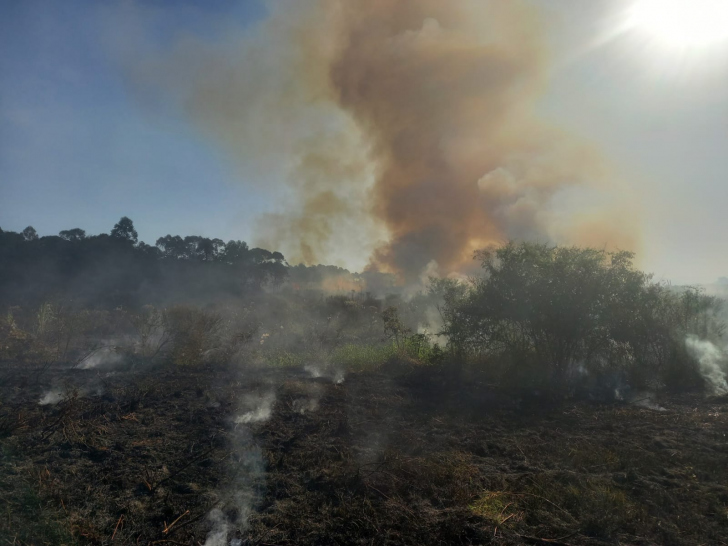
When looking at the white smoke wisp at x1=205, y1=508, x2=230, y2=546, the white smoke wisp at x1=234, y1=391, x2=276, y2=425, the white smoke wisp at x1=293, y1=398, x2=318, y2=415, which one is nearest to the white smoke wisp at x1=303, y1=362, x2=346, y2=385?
the white smoke wisp at x1=293, y1=398, x2=318, y2=415

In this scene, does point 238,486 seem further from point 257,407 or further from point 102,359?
point 102,359

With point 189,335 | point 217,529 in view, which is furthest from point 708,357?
point 189,335

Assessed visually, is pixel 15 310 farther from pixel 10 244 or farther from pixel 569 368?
pixel 569 368

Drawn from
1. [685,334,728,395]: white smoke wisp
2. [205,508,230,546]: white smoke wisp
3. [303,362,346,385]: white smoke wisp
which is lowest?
[205,508,230,546]: white smoke wisp

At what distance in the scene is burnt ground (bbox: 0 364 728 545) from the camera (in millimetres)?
4570

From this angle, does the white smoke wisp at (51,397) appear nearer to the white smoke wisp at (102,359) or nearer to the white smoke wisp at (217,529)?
the white smoke wisp at (102,359)

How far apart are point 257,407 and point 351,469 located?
4165mm

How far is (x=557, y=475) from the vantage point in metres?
6.12

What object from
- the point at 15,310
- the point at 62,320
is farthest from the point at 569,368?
the point at 15,310

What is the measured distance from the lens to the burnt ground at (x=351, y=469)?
180 inches

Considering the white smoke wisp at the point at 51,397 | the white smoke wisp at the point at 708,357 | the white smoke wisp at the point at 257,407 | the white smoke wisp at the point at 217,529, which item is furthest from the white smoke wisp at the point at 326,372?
the white smoke wisp at the point at 708,357

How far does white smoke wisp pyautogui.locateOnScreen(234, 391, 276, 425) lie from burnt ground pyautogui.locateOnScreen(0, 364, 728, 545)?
0.09 meters

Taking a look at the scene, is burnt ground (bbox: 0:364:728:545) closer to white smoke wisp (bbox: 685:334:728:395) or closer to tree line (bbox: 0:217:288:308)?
white smoke wisp (bbox: 685:334:728:395)

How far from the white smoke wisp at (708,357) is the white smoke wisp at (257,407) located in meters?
13.9
